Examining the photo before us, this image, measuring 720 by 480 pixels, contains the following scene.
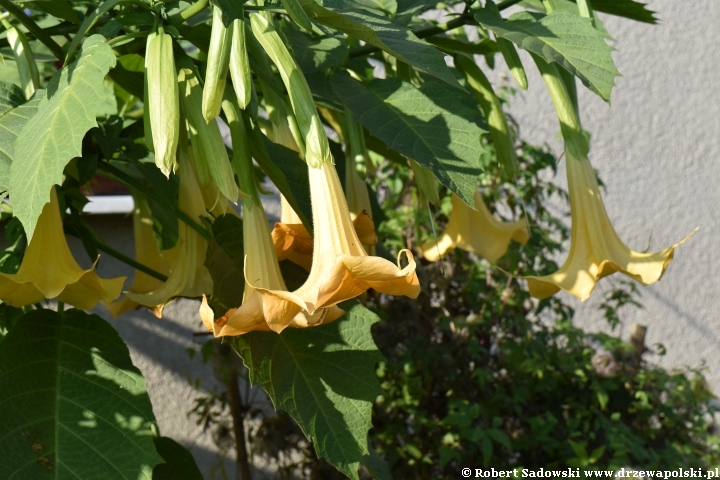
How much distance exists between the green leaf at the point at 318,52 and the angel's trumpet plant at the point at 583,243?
0.75 feet

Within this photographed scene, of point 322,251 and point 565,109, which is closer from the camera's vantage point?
point 322,251

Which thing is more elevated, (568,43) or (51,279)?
(568,43)

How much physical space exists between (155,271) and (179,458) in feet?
0.84

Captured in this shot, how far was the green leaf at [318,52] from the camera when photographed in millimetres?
798

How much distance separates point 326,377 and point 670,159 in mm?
2501

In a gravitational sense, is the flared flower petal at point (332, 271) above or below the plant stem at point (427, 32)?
below

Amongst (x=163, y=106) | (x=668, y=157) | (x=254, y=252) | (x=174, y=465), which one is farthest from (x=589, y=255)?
(x=668, y=157)

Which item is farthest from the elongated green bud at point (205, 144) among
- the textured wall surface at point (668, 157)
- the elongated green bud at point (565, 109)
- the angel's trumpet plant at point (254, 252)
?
the textured wall surface at point (668, 157)

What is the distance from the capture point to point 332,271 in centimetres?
Answer: 58

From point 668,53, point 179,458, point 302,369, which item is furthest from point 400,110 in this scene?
point 668,53

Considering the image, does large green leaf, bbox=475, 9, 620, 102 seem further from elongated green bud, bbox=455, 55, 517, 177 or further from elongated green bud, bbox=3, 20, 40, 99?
elongated green bud, bbox=3, 20, 40, 99

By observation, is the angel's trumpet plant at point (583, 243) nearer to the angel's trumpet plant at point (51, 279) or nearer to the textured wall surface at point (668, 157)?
the angel's trumpet plant at point (51, 279)

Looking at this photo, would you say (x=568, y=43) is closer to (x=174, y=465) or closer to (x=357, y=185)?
(x=357, y=185)

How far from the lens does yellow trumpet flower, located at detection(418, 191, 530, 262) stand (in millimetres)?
1114
